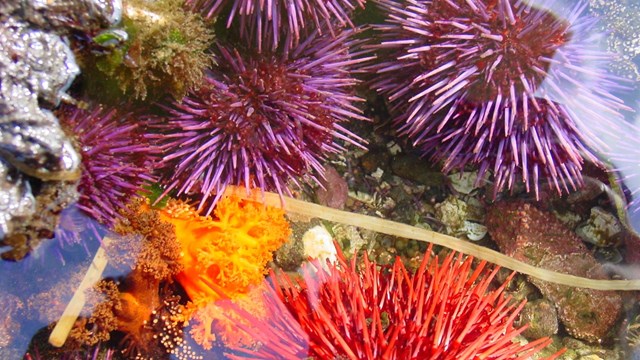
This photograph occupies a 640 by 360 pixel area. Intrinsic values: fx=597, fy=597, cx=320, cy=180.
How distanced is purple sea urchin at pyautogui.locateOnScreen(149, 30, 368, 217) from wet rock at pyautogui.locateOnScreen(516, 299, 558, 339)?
4.87 feet

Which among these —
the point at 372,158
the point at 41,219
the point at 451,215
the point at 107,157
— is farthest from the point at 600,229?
the point at 41,219

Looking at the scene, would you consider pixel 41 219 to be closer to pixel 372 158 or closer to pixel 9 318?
pixel 9 318

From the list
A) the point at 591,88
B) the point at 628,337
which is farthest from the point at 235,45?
the point at 628,337

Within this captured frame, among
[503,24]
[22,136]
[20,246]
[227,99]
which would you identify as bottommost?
[20,246]

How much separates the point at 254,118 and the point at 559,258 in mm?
1880

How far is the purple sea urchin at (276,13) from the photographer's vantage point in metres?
2.41

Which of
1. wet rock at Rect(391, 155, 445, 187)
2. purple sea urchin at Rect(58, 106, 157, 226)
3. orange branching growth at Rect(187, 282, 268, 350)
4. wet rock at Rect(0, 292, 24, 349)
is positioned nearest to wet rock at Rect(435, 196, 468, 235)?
wet rock at Rect(391, 155, 445, 187)

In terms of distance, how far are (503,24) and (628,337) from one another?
194cm

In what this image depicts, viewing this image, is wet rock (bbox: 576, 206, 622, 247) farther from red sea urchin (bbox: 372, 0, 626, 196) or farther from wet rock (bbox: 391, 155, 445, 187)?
wet rock (bbox: 391, 155, 445, 187)

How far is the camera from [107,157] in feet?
7.40

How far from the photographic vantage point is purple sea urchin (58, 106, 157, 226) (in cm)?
221

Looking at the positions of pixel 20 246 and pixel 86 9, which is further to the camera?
pixel 20 246

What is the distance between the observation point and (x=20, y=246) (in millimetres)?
2326

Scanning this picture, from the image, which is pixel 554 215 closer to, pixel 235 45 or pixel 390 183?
pixel 390 183
